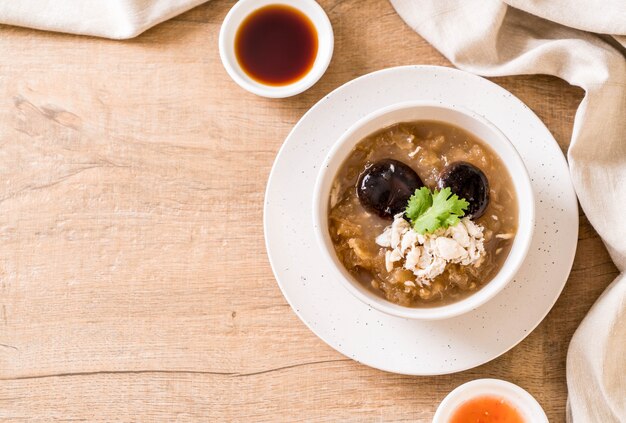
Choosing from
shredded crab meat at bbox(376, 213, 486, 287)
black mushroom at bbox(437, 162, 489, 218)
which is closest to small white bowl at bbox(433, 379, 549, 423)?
shredded crab meat at bbox(376, 213, 486, 287)

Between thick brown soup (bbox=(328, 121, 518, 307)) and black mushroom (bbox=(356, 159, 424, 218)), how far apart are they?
2.0 inches

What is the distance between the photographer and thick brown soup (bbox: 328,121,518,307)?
274cm

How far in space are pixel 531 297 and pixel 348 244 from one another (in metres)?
0.74

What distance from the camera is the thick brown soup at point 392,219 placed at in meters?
2.74

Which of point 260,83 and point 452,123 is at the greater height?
point 452,123

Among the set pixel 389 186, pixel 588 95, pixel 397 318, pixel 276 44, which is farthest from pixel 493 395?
pixel 276 44

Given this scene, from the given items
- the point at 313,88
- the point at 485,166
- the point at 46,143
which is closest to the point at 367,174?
the point at 485,166

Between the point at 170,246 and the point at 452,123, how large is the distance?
50.5 inches

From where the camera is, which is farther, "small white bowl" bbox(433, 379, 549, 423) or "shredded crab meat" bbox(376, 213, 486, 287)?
"small white bowl" bbox(433, 379, 549, 423)

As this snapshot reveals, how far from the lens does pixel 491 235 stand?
9.02 ft

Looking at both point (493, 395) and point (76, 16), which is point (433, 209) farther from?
point (76, 16)

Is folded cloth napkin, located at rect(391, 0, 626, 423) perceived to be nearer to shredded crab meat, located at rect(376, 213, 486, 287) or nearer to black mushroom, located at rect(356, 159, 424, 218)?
shredded crab meat, located at rect(376, 213, 486, 287)

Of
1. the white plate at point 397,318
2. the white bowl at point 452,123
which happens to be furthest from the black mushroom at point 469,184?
the white plate at point 397,318

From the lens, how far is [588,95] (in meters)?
2.94
